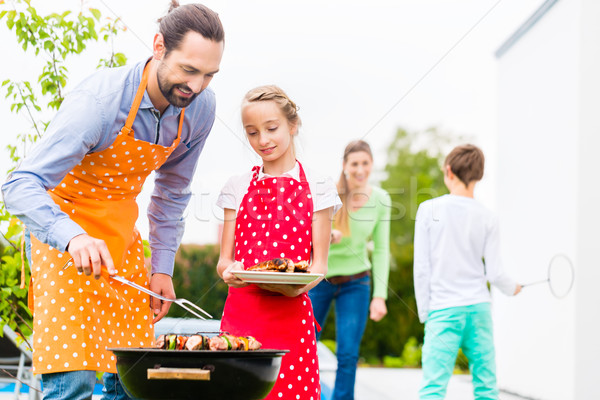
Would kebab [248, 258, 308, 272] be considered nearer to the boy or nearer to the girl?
the girl

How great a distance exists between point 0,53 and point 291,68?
53.9 inches

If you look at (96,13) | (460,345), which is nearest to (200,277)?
(460,345)

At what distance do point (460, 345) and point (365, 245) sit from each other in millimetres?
886

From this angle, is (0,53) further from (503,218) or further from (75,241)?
(503,218)

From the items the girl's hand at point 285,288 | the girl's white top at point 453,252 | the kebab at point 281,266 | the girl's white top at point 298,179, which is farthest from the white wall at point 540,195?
the kebab at point 281,266

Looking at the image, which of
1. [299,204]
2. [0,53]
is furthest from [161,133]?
[0,53]

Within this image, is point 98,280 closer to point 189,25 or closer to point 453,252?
point 189,25

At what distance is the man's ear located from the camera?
194 centimetres

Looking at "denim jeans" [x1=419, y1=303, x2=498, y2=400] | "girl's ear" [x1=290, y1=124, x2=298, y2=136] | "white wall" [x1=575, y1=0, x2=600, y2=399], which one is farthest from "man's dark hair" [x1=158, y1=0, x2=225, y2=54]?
"white wall" [x1=575, y1=0, x2=600, y2=399]

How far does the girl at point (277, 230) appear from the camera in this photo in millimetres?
2146

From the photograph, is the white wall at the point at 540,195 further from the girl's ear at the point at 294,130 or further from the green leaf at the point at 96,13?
the green leaf at the point at 96,13

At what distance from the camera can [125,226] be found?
197 centimetres

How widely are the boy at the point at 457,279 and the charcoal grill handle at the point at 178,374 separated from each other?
199 centimetres

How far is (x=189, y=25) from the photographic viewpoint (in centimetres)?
189
